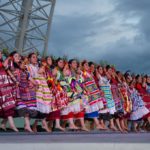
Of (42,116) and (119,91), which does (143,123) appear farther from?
(42,116)

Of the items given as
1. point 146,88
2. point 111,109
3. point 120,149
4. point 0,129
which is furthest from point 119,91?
point 120,149

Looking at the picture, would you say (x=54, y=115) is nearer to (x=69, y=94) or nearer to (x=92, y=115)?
(x=69, y=94)

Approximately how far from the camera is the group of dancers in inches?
364

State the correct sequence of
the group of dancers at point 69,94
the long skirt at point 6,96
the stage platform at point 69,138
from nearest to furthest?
the stage platform at point 69,138 < the long skirt at point 6,96 < the group of dancers at point 69,94

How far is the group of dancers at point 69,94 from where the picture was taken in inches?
364

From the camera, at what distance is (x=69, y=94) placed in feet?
34.7

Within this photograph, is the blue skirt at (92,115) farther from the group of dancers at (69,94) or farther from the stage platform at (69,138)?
the stage platform at (69,138)

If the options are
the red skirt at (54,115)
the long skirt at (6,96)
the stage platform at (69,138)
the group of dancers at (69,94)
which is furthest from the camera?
the red skirt at (54,115)

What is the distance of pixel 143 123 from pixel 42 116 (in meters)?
4.75

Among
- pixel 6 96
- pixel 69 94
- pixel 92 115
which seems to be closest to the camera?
pixel 6 96

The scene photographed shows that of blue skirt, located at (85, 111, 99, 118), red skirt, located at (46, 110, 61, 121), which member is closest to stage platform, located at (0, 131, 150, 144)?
red skirt, located at (46, 110, 61, 121)

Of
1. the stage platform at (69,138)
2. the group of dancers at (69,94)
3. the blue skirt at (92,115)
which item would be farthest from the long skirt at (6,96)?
the blue skirt at (92,115)

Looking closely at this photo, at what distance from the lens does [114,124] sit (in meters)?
12.7

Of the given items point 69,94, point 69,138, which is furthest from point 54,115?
point 69,138
